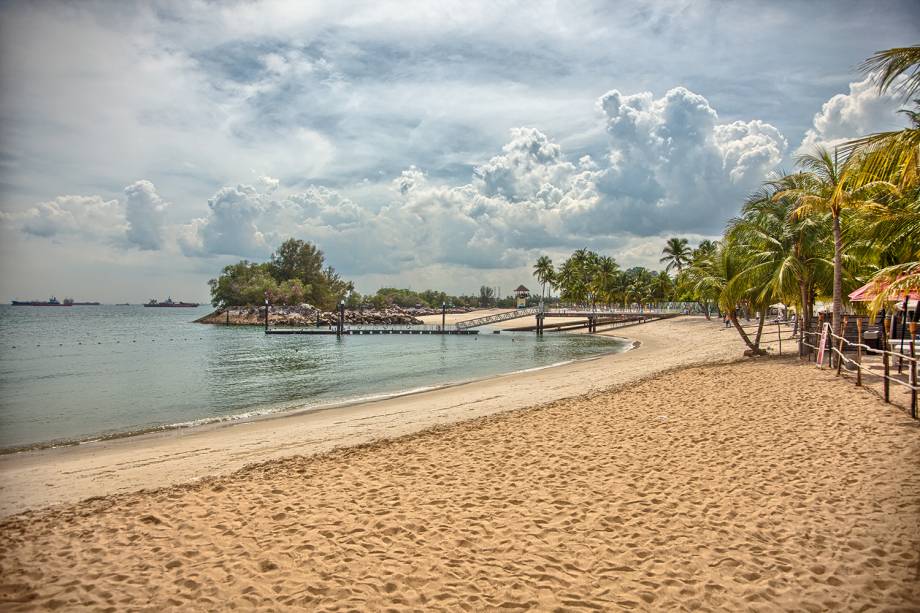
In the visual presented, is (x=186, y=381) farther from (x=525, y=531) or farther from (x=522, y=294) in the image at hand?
(x=522, y=294)

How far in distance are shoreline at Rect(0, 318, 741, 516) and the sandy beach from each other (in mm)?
107

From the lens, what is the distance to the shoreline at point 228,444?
8.00 m

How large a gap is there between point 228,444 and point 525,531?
8209 mm

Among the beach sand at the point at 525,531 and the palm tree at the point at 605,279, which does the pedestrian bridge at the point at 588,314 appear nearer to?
the palm tree at the point at 605,279

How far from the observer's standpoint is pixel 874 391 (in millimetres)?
10766

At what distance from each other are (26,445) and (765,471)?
15.7 meters

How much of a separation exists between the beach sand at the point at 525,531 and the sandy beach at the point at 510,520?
2 centimetres

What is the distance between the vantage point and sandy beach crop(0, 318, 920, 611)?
165 inches

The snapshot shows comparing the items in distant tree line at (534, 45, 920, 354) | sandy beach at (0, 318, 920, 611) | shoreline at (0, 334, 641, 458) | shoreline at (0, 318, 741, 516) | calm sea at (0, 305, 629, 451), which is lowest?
calm sea at (0, 305, 629, 451)

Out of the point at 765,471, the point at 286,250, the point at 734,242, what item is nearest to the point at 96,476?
the point at 765,471

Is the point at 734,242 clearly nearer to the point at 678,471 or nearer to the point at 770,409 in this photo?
the point at 770,409

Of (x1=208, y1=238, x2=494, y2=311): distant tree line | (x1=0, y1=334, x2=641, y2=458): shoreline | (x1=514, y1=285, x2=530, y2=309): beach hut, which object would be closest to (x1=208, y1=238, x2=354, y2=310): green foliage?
(x1=208, y1=238, x2=494, y2=311): distant tree line

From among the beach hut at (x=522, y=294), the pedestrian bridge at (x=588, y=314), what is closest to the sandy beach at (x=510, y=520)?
the pedestrian bridge at (x=588, y=314)

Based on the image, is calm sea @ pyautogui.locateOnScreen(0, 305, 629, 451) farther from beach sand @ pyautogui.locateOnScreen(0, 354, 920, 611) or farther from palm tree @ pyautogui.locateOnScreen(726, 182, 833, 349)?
palm tree @ pyautogui.locateOnScreen(726, 182, 833, 349)
